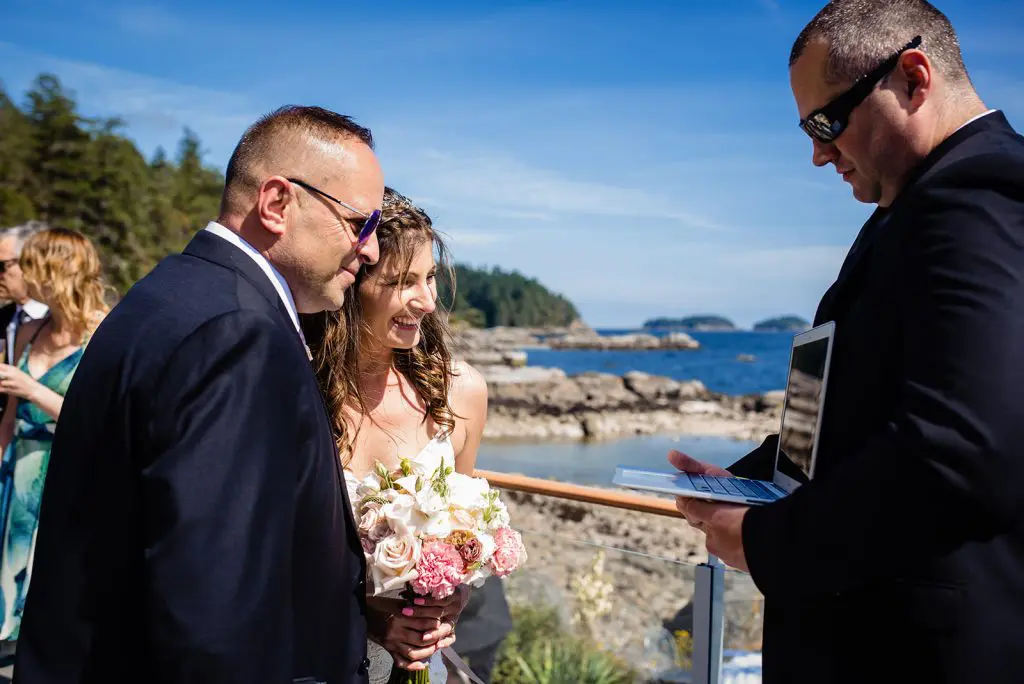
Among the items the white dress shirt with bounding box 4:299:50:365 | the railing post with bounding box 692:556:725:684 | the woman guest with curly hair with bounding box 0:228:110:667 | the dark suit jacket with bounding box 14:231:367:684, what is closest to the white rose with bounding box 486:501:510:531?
the dark suit jacket with bounding box 14:231:367:684

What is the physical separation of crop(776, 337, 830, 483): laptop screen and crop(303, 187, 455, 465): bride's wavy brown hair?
1349 millimetres

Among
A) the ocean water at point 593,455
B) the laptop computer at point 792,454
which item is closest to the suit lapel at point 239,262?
the laptop computer at point 792,454

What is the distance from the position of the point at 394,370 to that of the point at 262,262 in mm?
1389

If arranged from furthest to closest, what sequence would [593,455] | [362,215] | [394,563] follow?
1. [593,455]
2. [394,563]
3. [362,215]

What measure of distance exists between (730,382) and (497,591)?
83.0 metres

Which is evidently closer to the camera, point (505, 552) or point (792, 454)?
point (792, 454)

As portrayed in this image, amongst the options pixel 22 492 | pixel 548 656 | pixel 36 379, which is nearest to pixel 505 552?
pixel 548 656

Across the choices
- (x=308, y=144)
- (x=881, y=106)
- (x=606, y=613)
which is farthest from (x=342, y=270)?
(x=606, y=613)

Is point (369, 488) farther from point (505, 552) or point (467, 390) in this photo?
point (467, 390)

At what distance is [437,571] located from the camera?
7.04ft

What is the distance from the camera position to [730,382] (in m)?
84.0

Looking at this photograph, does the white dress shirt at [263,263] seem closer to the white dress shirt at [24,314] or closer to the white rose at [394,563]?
the white rose at [394,563]

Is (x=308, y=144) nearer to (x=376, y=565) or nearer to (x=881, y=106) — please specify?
(x=376, y=565)

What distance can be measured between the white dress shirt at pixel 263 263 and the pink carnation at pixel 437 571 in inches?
26.6
